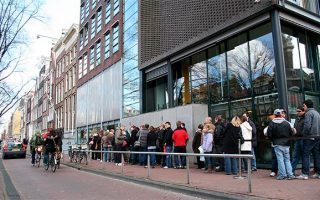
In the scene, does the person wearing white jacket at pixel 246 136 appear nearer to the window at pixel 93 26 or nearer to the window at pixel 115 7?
the window at pixel 115 7

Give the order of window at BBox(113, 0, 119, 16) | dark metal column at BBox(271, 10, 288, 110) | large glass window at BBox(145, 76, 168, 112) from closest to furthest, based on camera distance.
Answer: dark metal column at BBox(271, 10, 288, 110)
large glass window at BBox(145, 76, 168, 112)
window at BBox(113, 0, 119, 16)

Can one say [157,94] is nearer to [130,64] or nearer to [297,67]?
[130,64]

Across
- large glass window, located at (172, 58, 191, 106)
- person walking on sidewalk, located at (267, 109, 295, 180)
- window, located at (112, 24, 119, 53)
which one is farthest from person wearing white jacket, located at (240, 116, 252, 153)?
window, located at (112, 24, 119, 53)

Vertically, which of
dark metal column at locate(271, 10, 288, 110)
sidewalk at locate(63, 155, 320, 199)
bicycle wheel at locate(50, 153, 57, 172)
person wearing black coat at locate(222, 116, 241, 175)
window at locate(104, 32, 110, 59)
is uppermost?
window at locate(104, 32, 110, 59)

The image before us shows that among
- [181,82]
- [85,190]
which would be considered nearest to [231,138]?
[85,190]

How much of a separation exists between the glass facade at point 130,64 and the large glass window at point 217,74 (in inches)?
303

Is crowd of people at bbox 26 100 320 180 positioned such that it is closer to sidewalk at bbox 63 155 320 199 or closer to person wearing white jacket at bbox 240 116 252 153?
person wearing white jacket at bbox 240 116 252 153

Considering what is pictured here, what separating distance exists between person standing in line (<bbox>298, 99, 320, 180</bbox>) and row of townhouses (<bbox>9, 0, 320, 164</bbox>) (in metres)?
2.72

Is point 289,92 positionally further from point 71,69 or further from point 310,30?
point 71,69

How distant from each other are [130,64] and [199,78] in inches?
329

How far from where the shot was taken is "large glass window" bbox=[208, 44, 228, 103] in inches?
630

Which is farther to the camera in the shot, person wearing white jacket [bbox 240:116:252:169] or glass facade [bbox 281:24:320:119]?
glass facade [bbox 281:24:320:119]

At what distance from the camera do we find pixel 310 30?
1488cm

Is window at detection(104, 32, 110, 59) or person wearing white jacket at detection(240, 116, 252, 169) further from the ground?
window at detection(104, 32, 110, 59)
